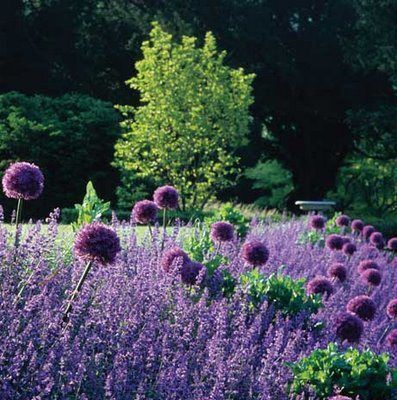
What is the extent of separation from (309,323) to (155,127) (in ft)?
43.5

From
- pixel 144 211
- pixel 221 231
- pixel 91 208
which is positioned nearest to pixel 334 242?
pixel 221 231

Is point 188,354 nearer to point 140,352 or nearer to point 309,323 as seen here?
point 140,352

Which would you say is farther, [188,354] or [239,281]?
[239,281]

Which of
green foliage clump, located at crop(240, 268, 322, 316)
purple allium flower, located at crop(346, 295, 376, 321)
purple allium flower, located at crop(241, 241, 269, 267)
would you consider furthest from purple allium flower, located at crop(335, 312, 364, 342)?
purple allium flower, located at crop(241, 241, 269, 267)

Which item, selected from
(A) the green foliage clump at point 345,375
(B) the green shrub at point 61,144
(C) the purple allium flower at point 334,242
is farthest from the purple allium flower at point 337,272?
(B) the green shrub at point 61,144

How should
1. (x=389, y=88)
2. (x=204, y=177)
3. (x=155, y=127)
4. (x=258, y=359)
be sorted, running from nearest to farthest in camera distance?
(x=258, y=359) → (x=155, y=127) → (x=204, y=177) → (x=389, y=88)

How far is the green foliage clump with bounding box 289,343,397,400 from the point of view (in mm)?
4141

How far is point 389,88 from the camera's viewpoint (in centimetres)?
2761

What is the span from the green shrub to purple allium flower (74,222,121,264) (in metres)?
14.4

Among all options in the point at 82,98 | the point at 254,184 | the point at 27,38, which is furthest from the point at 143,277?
the point at 254,184

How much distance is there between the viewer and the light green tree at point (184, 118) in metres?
18.2

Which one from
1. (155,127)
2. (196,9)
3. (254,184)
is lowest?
(254,184)

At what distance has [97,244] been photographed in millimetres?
3926

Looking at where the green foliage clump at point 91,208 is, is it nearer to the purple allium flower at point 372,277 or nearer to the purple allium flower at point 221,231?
the purple allium flower at point 221,231
